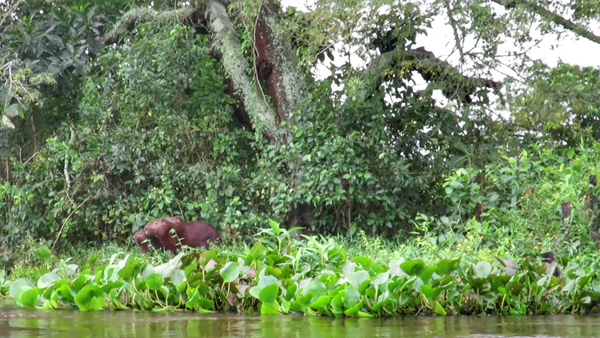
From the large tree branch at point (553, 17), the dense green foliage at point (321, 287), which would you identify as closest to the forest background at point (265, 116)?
the large tree branch at point (553, 17)

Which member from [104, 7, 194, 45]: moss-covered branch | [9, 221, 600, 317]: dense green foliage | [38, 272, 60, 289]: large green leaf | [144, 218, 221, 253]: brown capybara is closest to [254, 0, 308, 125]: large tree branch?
[104, 7, 194, 45]: moss-covered branch

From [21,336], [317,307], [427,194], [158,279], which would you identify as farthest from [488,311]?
[427,194]

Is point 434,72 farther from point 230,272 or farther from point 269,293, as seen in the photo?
point 269,293

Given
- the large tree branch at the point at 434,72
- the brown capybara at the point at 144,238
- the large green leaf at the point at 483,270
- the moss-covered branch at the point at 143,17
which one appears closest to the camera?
the large green leaf at the point at 483,270

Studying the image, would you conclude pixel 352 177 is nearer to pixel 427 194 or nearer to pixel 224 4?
pixel 427 194

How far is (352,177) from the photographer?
7.30 m

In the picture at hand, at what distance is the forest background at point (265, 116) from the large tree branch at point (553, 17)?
0.02 m

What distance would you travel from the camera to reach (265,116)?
26.3 ft

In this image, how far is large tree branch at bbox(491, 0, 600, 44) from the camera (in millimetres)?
6785

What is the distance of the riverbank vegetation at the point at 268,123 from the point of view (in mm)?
7098

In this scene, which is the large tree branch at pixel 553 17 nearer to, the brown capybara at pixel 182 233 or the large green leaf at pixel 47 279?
the brown capybara at pixel 182 233

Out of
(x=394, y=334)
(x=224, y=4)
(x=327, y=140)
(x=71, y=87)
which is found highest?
(x=224, y=4)

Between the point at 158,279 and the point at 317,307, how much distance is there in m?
1.03

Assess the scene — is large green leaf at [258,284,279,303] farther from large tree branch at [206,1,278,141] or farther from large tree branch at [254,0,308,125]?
large tree branch at [254,0,308,125]
